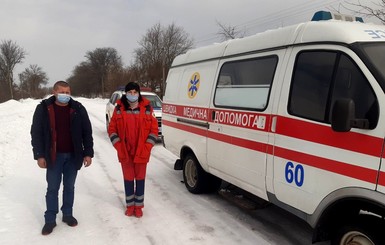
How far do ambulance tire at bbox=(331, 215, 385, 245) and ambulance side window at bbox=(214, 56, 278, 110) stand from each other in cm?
154

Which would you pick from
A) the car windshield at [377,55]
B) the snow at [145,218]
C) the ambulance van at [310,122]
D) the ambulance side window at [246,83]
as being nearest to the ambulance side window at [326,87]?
the ambulance van at [310,122]

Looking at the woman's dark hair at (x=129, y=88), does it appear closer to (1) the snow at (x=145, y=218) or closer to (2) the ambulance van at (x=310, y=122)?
(2) the ambulance van at (x=310, y=122)

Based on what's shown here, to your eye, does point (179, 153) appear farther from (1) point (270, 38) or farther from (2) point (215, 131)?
(1) point (270, 38)

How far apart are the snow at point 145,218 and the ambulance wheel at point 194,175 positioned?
14 cm

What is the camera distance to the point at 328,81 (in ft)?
10.1

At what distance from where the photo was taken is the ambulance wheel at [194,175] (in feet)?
18.5

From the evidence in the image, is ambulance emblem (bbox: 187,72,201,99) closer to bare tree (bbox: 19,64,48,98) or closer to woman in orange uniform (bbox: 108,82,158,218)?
woman in orange uniform (bbox: 108,82,158,218)

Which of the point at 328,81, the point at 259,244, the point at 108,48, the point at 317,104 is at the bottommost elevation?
the point at 259,244

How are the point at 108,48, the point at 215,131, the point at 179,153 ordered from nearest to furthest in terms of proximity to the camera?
1. the point at 215,131
2. the point at 179,153
3. the point at 108,48

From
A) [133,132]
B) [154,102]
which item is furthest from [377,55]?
[154,102]

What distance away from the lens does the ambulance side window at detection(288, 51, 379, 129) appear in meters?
2.76

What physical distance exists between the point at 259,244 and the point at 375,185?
5.73 feet

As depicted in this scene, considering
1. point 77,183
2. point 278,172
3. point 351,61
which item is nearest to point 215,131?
point 278,172

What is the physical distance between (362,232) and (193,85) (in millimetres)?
3607
